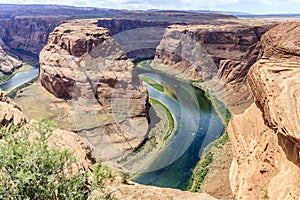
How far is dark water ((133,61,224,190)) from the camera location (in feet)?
143

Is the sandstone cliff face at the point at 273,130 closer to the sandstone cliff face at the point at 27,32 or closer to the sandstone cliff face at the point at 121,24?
the sandstone cliff face at the point at 121,24

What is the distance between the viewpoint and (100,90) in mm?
61031

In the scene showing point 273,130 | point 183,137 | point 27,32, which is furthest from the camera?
point 27,32

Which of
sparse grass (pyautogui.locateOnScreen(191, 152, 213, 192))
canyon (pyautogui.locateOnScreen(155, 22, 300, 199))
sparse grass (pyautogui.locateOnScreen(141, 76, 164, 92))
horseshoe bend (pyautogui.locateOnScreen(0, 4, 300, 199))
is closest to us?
canyon (pyautogui.locateOnScreen(155, 22, 300, 199))

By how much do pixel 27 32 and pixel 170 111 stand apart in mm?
124277

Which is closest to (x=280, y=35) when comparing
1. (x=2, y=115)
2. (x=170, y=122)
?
(x=2, y=115)

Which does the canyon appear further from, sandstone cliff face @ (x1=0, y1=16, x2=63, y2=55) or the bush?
sandstone cliff face @ (x1=0, y1=16, x2=63, y2=55)

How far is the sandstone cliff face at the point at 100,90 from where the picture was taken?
171 ft

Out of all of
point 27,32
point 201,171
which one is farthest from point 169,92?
point 27,32

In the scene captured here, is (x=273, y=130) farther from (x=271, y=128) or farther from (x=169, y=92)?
(x=169, y=92)

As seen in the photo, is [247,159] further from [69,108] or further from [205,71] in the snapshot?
[205,71]

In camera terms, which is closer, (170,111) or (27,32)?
(170,111)

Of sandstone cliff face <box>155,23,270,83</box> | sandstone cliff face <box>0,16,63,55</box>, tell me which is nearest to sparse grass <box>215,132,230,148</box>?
sandstone cliff face <box>155,23,270,83</box>

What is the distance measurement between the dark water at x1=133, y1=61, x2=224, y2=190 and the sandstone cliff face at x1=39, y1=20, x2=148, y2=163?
6404 mm
